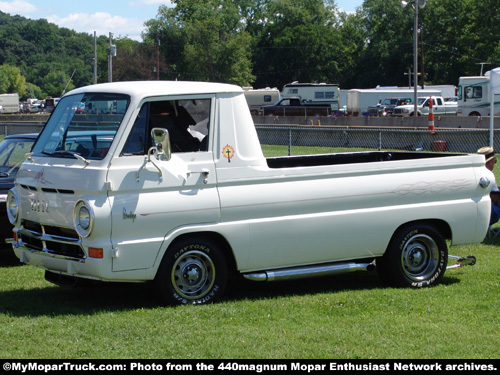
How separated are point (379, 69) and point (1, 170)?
104 m

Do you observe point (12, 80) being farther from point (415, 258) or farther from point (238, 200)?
point (238, 200)

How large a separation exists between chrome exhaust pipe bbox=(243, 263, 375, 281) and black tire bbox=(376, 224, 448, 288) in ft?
1.08

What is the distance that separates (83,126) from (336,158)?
11.7ft

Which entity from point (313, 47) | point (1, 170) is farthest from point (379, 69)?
point (1, 170)

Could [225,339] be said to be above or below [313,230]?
below

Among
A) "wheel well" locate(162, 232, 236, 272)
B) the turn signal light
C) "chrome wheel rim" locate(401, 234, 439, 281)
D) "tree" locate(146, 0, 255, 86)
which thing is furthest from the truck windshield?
"tree" locate(146, 0, 255, 86)

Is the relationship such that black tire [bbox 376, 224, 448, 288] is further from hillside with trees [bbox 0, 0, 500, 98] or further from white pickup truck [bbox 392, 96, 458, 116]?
hillside with trees [bbox 0, 0, 500, 98]

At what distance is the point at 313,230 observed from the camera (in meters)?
7.48

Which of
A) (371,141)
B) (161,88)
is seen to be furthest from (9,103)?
(161,88)

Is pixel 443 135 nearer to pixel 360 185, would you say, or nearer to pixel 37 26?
pixel 360 185

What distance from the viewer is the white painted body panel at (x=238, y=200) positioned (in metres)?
6.68

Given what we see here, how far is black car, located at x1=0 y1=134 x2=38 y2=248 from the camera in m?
9.38

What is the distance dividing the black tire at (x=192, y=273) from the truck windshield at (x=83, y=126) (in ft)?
3.78

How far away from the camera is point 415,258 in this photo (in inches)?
322
